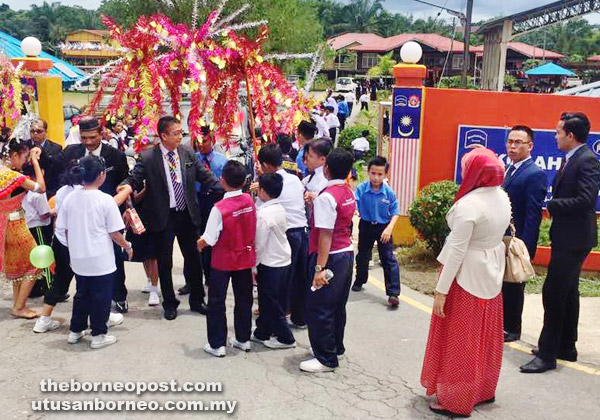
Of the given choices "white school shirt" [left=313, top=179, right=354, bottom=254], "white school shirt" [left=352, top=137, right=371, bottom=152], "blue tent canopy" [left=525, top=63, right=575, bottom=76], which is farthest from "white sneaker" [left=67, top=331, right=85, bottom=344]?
"blue tent canopy" [left=525, top=63, right=575, bottom=76]

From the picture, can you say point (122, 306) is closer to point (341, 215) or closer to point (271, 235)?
point (271, 235)

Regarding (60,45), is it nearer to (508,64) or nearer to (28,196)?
(28,196)

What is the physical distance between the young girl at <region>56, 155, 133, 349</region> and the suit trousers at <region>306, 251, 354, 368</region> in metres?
1.68

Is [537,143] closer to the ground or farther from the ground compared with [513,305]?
farther from the ground

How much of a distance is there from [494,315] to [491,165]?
1023 millimetres

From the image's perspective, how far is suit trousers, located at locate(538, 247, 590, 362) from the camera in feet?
15.5

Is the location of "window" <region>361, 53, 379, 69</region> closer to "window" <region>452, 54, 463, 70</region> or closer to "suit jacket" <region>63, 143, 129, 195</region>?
"window" <region>452, 54, 463, 70</region>

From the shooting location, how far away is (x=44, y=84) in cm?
1058

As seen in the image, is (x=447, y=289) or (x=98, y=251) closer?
(x=447, y=289)

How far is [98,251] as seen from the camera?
494cm

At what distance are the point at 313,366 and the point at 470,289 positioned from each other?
1442 millimetres

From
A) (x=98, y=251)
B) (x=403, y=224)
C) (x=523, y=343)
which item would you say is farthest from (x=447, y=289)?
(x=403, y=224)

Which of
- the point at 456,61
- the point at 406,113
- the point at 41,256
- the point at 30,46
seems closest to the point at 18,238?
the point at 41,256

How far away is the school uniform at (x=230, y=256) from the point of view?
4730 mm
